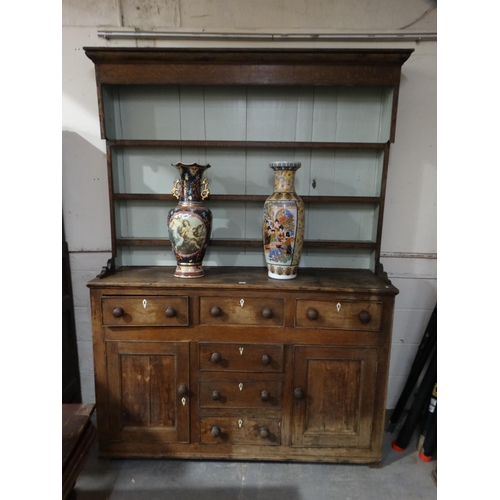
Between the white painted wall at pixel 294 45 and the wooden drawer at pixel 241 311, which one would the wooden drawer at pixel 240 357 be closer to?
the wooden drawer at pixel 241 311

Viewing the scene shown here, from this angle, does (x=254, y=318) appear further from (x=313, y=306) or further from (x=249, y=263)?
(x=249, y=263)

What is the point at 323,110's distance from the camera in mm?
→ 1725

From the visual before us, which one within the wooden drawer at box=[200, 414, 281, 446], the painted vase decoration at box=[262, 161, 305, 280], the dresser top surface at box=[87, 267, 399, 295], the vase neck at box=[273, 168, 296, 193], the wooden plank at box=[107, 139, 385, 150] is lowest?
the wooden drawer at box=[200, 414, 281, 446]

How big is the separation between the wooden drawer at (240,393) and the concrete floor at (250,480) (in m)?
0.32

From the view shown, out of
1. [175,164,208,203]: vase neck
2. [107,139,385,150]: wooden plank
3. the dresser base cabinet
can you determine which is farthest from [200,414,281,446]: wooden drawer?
[107,139,385,150]: wooden plank

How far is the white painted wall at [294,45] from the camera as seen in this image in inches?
66.6

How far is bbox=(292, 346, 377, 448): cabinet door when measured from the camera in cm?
151

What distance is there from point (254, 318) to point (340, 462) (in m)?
0.83

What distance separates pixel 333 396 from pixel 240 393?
17.0 inches

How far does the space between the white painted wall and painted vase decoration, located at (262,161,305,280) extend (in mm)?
634

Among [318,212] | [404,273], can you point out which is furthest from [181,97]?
[404,273]

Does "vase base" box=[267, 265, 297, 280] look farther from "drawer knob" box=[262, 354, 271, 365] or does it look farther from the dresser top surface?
"drawer knob" box=[262, 354, 271, 365]

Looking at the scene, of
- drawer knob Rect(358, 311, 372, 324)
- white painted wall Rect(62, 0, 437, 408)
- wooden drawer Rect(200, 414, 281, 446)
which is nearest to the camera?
drawer knob Rect(358, 311, 372, 324)

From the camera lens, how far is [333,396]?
1.54 meters
